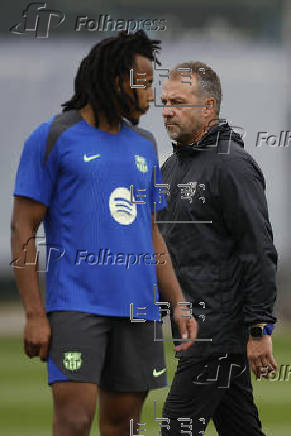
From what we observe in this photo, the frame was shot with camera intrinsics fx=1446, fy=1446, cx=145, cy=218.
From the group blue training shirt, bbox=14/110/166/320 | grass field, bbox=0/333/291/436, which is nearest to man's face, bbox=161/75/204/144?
blue training shirt, bbox=14/110/166/320

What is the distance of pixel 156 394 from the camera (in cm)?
1290

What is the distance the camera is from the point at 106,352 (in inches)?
225

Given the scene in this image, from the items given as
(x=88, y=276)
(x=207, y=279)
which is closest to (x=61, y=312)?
(x=88, y=276)

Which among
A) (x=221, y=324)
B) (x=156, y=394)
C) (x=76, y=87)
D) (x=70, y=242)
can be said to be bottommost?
(x=156, y=394)

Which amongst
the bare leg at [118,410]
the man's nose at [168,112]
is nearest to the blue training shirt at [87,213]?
the bare leg at [118,410]

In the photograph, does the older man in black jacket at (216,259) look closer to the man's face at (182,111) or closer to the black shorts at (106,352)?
the man's face at (182,111)

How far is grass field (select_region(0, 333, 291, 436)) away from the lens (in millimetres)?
10375

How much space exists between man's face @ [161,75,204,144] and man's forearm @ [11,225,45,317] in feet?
3.97

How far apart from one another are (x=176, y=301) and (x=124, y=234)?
1.50ft

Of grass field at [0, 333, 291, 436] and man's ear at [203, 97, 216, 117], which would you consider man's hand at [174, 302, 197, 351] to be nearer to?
man's ear at [203, 97, 216, 117]

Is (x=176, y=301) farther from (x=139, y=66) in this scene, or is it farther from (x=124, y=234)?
(x=139, y=66)

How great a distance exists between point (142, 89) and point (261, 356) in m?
1.32

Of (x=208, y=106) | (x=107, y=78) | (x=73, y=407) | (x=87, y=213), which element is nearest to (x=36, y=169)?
(x=87, y=213)

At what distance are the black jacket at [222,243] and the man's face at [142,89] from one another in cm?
66
